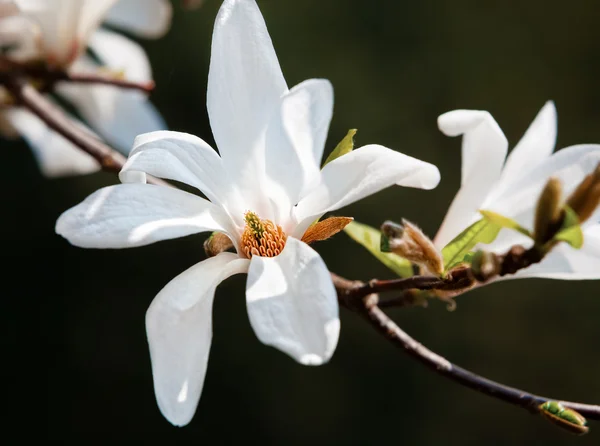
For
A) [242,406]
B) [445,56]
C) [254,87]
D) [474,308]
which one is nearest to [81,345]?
[242,406]

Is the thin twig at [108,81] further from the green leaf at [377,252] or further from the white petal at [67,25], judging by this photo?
the green leaf at [377,252]

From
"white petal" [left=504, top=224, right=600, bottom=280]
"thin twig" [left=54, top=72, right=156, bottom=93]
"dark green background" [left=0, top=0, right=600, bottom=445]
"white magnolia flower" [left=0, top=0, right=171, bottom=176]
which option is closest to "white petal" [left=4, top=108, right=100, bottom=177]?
"white magnolia flower" [left=0, top=0, right=171, bottom=176]

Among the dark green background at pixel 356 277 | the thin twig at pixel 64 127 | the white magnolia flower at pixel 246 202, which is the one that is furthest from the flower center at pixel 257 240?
the dark green background at pixel 356 277

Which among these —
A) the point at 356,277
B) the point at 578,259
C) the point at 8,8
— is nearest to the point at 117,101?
Answer: the point at 8,8

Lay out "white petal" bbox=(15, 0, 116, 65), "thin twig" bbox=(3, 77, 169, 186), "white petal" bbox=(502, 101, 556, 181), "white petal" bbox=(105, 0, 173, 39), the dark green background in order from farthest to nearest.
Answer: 1. the dark green background
2. "white petal" bbox=(105, 0, 173, 39)
3. "white petal" bbox=(15, 0, 116, 65)
4. "thin twig" bbox=(3, 77, 169, 186)
5. "white petal" bbox=(502, 101, 556, 181)

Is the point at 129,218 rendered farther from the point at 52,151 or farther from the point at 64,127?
the point at 52,151

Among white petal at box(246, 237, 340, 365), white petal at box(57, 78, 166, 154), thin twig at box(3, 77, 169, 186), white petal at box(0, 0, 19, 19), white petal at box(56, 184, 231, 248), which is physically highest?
white petal at box(0, 0, 19, 19)

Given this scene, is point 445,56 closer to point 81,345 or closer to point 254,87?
point 81,345

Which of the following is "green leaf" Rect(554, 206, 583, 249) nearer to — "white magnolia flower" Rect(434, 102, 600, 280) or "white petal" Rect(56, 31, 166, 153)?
"white magnolia flower" Rect(434, 102, 600, 280)
